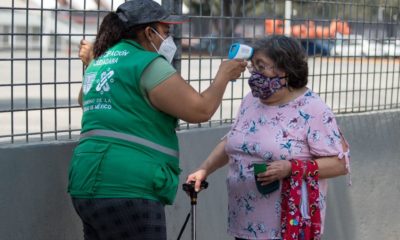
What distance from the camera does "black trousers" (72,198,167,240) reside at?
3.95 metres

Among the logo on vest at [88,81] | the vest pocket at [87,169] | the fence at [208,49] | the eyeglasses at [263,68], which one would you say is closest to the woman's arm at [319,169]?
the eyeglasses at [263,68]

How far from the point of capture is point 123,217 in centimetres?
396

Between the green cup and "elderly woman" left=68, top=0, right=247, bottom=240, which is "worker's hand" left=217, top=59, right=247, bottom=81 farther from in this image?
the green cup

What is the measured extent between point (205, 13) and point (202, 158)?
0.97 meters

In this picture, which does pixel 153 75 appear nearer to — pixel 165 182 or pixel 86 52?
pixel 165 182

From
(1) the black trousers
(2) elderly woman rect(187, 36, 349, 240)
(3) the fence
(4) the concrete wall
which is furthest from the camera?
(3) the fence

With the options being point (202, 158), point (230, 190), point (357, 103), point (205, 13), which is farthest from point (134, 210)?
point (357, 103)

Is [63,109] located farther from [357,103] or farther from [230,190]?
[357,103]

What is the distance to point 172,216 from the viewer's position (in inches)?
214

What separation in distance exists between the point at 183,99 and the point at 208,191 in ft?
5.94

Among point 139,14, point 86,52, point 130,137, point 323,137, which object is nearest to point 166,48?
point 139,14

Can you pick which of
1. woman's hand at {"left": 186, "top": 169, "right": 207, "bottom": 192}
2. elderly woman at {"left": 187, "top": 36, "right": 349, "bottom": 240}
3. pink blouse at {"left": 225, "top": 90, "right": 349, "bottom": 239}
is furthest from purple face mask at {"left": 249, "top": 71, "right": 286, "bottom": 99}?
woman's hand at {"left": 186, "top": 169, "right": 207, "bottom": 192}

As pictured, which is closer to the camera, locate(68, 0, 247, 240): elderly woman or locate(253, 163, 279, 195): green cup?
locate(68, 0, 247, 240): elderly woman

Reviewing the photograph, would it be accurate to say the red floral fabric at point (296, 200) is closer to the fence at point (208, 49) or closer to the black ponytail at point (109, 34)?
the black ponytail at point (109, 34)
